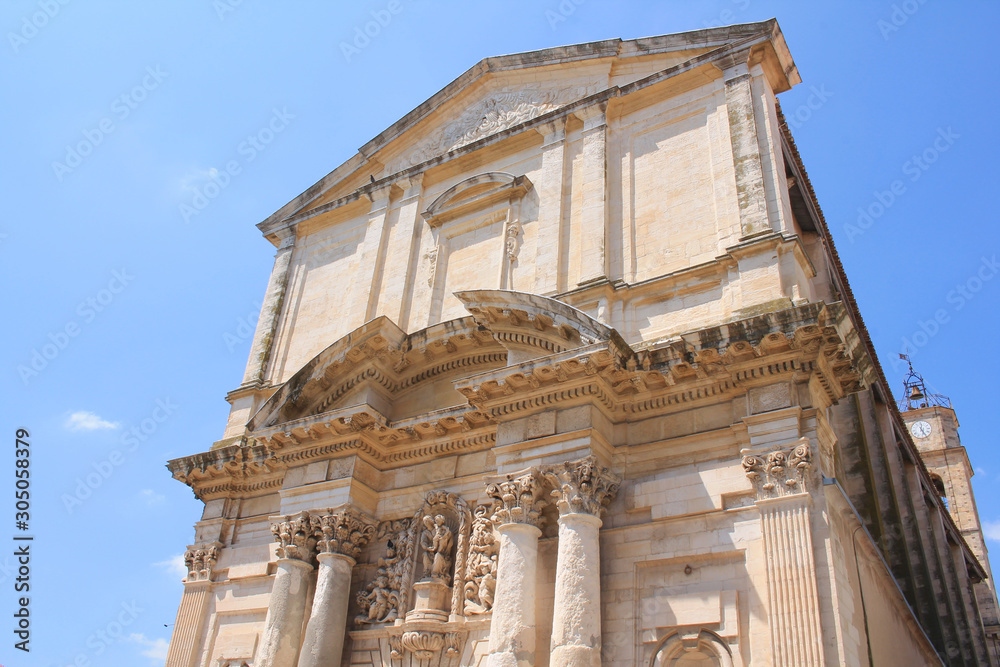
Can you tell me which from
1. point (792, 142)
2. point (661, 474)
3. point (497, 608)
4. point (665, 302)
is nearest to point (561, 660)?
point (497, 608)

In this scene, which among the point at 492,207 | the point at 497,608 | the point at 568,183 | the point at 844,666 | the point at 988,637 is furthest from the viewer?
the point at 988,637

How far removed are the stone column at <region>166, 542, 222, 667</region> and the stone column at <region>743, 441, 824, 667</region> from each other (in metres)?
8.95

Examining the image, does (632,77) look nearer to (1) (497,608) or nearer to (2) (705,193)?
(2) (705,193)

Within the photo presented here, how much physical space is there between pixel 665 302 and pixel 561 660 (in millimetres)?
4866

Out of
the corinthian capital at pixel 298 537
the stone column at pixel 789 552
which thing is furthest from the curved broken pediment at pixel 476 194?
the stone column at pixel 789 552

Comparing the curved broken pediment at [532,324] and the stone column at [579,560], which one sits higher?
Result: the curved broken pediment at [532,324]

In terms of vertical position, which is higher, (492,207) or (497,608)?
(492,207)

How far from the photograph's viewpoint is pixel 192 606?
511 inches

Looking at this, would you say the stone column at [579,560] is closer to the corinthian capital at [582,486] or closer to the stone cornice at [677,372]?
the corinthian capital at [582,486]

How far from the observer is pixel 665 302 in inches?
428

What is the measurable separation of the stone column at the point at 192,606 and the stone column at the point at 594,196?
300 inches

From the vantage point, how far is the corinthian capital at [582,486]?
9.11m

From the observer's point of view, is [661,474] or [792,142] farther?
[792,142]

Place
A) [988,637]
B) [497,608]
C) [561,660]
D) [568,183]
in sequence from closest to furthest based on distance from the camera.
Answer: [561,660]
[497,608]
[568,183]
[988,637]
